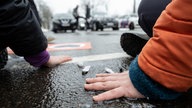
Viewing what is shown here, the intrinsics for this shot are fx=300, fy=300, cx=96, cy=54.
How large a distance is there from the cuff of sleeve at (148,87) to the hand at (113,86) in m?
0.03

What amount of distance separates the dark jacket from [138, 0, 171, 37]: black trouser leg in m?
0.75

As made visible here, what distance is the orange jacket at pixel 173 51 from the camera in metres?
1.21

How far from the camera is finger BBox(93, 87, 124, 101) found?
133 cm

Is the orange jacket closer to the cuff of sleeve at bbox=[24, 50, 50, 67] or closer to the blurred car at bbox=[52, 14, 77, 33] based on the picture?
the cuff of sleeve at bbox=[24, 50, 50, 67]

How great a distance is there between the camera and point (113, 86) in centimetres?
145

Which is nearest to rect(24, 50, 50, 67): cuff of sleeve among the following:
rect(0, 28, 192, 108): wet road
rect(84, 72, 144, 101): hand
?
rect(0, 28, 192, 108): wet road

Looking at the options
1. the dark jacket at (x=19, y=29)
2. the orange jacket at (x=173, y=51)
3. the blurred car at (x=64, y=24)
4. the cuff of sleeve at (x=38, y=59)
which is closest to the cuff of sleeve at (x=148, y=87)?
the orange jacket at (x=173, y=51)

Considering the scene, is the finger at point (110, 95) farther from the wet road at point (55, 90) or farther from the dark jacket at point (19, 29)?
the dark jacket at point (19, 29)

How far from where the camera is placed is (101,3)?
6506cm

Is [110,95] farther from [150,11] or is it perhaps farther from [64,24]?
[64,24]

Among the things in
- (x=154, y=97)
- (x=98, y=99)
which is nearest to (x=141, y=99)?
(x=154, y=97)

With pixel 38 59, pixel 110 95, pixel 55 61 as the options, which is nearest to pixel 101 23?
pixel 55 61

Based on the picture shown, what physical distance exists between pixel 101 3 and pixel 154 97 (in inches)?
2548

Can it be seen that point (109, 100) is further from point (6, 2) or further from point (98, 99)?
point (6, 2)
